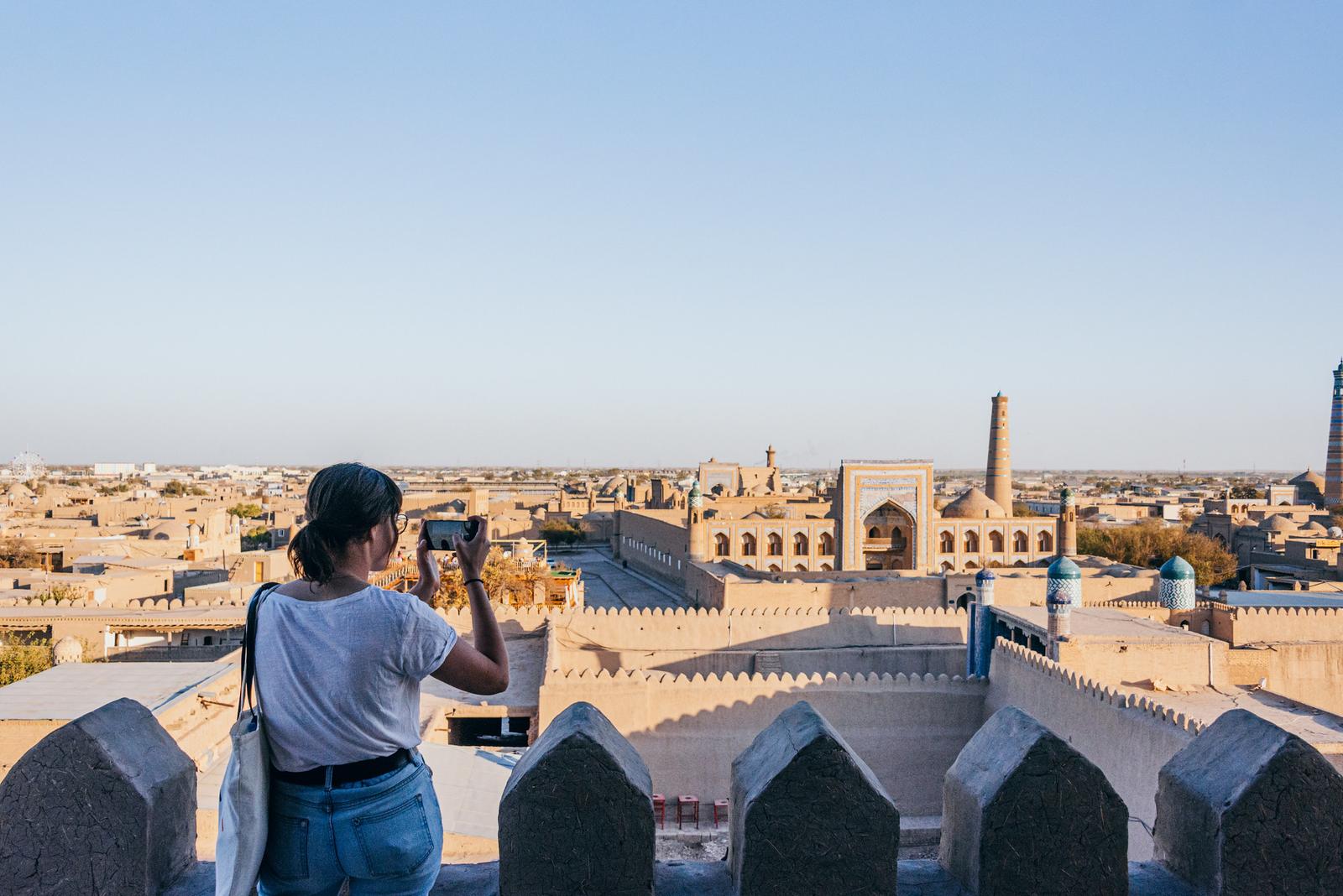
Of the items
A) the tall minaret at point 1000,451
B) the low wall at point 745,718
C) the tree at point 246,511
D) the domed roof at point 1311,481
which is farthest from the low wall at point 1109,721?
the domed roof at point 1311,481

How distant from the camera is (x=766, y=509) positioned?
30125 mm

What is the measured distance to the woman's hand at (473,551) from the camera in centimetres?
168

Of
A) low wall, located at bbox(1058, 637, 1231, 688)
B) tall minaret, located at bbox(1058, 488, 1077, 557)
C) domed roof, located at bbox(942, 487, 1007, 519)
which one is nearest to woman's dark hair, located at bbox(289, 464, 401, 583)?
low wall, located at bbox(1058, 637, 1231, 688)

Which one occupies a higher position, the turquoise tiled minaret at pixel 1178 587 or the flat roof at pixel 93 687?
the turquoise tiled minaret at pixel 1178 587

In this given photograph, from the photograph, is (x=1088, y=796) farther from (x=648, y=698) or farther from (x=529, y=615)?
(x=529, y=615)

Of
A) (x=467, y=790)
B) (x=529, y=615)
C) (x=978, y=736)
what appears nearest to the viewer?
(x=978, y=736)

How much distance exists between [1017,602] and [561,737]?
19706 millimetres

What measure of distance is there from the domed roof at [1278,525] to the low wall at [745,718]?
2500cm

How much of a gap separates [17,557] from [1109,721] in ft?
93.2

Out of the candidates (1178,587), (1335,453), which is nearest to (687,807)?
(1178,587)

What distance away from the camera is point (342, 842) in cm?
151

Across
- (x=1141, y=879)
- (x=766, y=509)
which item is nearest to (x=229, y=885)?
(x=1141, y=879)

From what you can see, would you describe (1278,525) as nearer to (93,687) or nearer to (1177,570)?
(1177,570)

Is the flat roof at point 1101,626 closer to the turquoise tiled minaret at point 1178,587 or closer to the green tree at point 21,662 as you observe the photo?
the turquoise tiled minaret at point 1178,587
